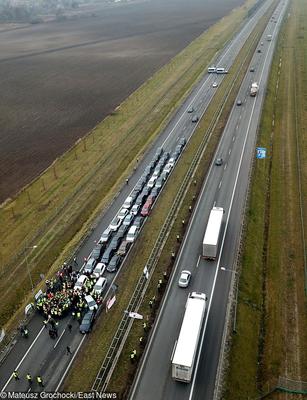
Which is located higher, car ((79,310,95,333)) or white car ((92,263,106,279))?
white car ((92,263,106,279))

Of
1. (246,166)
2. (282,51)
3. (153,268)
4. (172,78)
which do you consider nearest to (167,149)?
(246,166)

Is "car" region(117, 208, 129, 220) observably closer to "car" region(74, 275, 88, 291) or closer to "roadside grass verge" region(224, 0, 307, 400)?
"car" region(74, 275, 88, 291)

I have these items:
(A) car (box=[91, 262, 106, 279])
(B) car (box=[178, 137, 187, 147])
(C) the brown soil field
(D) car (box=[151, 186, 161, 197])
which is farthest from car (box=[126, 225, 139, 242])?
(B) car (box=[178, 137, 187, 147])

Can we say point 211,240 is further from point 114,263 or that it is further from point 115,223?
point 115,223

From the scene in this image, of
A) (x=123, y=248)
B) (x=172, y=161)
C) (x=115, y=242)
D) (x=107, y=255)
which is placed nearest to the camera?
(x=107, y=255)

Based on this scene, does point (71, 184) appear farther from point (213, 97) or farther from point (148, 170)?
point (213, 97)

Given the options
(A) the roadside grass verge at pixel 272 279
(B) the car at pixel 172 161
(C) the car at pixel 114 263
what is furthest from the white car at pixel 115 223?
(B) the car at pixel 172 161

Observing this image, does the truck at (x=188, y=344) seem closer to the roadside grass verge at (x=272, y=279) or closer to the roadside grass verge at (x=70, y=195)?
the roadside grass verge at (x=272, y=279)

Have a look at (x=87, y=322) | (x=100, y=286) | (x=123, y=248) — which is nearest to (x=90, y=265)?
(x=100, y=286)
